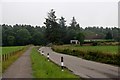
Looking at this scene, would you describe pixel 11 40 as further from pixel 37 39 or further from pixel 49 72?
pixel 49 72

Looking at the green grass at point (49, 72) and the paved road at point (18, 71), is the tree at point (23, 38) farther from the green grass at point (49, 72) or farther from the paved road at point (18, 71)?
the green grass at point (49, 72)

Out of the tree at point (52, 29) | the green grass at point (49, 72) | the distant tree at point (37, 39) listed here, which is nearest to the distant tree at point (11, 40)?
the distant tree at point (37, 39)

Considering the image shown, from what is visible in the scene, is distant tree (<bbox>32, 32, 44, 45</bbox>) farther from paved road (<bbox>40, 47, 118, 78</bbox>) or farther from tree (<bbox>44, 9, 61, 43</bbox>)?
paved road (<bbox>40, 47, 118, 78</bbox>)

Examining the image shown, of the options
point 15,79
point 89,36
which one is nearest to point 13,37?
point 89,36

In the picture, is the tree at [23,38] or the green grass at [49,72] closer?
the green grass at [49,72]

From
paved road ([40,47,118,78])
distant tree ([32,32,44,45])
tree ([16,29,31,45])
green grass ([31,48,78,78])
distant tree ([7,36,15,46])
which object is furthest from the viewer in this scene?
tree ([16,29,31,45])

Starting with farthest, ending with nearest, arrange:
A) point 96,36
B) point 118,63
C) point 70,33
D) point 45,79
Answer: point 96,36, point 70,33, point 118,63, point 45,79

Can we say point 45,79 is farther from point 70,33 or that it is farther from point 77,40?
point 70,33

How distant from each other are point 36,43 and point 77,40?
130 ft

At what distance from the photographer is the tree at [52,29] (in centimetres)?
12747

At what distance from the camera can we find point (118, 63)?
26.6 metres

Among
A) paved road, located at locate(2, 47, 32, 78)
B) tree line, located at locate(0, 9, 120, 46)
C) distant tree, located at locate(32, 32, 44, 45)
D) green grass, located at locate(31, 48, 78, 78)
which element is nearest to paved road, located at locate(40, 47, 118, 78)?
green grass, located at locate(31, 48, 78, 78)

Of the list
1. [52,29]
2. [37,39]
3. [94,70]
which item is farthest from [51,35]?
[94,70]

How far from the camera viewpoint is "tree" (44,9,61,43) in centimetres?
12747
